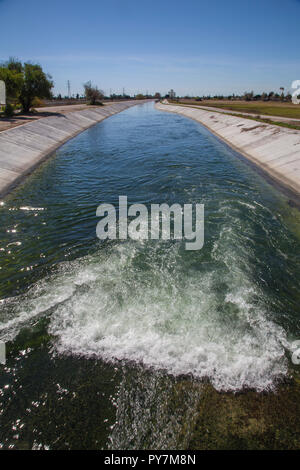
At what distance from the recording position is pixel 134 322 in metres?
7.55

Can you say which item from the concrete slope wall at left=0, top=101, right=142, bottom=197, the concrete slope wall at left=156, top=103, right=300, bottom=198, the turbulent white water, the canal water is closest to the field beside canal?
the concrete slope wall at left=156, top=103, right=300, bottom=198

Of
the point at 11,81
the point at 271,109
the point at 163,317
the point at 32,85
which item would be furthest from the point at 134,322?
the point at 271,109

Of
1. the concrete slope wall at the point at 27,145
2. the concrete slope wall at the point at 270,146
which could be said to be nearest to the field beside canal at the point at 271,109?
the concrete slope wall at the point at 270,146

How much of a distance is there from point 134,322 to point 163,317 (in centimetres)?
98

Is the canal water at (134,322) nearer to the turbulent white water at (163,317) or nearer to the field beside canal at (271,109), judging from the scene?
the turbulent white water at (163,317)

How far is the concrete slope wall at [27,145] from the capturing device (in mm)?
21047

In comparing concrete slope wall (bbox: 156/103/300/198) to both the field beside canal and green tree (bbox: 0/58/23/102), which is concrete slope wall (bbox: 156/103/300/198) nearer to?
the field beside canal

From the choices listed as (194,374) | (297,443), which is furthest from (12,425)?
(297,443)

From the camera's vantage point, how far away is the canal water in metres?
5.23

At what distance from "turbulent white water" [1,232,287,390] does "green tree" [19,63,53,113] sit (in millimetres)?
52208

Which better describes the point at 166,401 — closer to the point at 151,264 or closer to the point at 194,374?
the point at 194,374

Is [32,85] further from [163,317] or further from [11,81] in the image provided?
[163,317]

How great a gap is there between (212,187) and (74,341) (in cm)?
1580

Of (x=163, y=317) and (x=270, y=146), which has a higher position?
(x=270, y=146)
